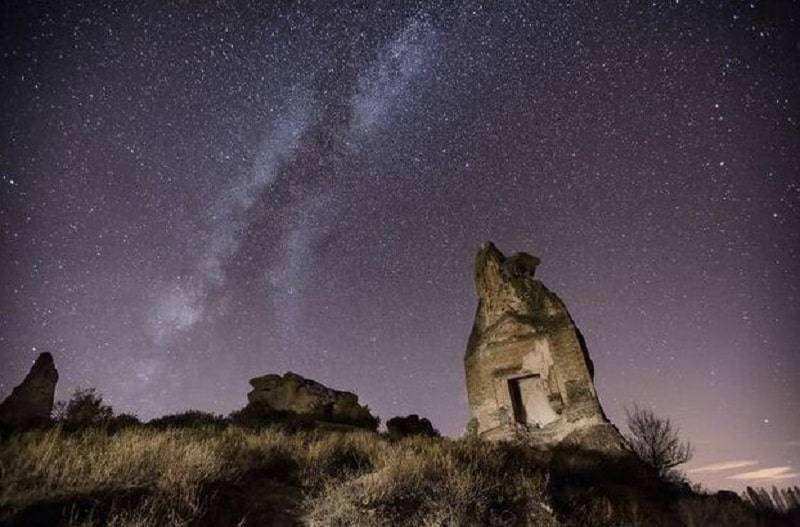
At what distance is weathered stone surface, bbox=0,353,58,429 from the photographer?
1781cm

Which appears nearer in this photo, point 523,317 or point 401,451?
point 401,451

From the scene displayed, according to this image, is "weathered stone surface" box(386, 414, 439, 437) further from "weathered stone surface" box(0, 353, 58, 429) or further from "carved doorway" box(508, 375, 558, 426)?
"weathered stone surface" box(0, 353, 58, 429)

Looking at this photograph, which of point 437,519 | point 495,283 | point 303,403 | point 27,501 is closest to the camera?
point 27,501

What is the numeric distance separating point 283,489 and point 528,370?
37.3ft

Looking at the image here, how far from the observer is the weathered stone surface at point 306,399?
71.6 feet

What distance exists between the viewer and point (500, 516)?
665 cm

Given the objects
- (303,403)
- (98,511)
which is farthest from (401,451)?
(303,403)

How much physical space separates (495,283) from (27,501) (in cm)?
1635

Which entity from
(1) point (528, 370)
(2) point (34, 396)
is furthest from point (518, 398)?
(2) point (34, 396)

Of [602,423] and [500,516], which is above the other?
[602,423]

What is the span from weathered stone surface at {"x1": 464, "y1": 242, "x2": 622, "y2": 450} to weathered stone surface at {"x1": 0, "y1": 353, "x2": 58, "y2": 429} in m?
17.9

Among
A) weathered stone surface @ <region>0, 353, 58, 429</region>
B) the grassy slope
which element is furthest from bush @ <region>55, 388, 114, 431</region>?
the grassy slope

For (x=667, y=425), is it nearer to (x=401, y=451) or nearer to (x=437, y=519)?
(x=401, y=451)

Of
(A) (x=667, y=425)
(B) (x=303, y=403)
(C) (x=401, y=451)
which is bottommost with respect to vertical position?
(C) (x=401, y=451)
